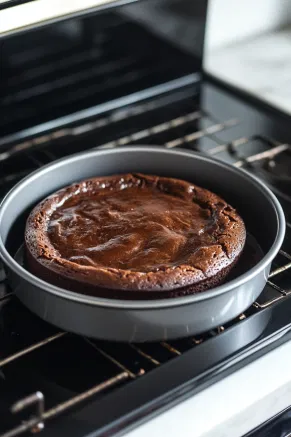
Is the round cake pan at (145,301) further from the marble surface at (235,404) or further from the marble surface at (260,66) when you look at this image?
the marble surface at (260,66)

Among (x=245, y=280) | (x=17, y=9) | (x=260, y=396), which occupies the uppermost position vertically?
(x=17, y=9)

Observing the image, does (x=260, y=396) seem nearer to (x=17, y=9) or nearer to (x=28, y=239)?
(x=28, y=239)

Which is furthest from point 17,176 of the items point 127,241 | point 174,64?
point 174,64

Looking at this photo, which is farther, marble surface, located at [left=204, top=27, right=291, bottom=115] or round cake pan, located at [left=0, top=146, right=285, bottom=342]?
marble surface, located at [left=204, top=27, right=291, bottom=115]

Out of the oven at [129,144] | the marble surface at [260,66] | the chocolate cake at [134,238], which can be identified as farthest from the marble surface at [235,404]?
the marble surface at [260,66]

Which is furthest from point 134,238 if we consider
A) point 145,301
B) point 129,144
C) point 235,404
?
point 129,144

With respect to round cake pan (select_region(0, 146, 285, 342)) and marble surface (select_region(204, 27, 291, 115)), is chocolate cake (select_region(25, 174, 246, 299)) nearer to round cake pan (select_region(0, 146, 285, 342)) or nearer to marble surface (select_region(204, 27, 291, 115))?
round cake pan (select_region(0, 146, 285, 342))

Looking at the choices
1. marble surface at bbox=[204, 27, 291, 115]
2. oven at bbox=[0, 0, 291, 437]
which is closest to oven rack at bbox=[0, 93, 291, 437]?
oven at bbox=[0, 0, 291, 437]
